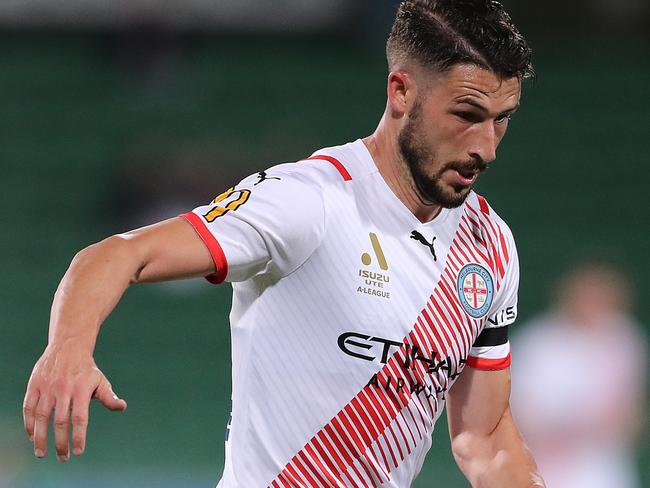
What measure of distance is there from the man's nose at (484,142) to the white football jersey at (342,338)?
0.27 meters

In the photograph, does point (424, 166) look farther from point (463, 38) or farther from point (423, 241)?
point (463, 38)

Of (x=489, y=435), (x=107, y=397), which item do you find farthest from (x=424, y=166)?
(x=107, y=397)

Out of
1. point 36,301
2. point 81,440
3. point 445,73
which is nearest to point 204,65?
point 36,301

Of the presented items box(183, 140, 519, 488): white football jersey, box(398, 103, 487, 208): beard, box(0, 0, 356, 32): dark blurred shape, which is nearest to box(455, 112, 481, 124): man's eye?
box(398, 103, 487, 208): beard

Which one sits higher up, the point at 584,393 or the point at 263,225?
the point at 263,225

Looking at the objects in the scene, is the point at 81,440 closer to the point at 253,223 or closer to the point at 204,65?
the point at 253,223

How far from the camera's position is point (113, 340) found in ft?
Result: 33.1

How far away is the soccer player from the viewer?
308 cm

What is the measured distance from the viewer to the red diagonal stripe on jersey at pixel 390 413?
3148 mm

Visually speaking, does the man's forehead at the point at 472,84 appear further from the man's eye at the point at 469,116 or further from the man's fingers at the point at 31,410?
the man's fingers at the point at 31,410

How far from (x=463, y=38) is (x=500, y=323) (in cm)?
87

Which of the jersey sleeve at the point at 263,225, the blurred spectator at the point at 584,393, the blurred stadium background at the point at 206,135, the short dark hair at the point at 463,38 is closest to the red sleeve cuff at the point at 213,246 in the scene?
the jersey sleeve at the point at 263,225

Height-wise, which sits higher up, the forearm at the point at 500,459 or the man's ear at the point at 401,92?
the man's ear at the point at 401,92

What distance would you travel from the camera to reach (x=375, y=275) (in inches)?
124
